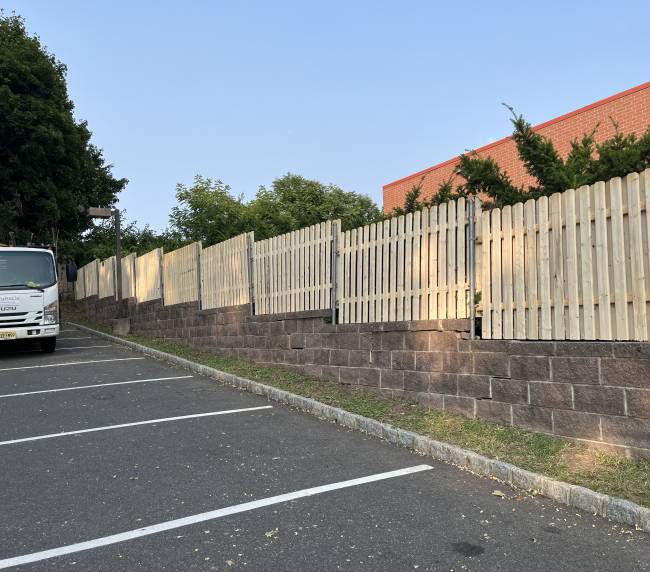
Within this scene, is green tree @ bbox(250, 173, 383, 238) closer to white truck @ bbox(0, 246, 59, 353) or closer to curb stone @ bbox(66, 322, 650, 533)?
white truck @ bbox(0, 246, 59, 353)

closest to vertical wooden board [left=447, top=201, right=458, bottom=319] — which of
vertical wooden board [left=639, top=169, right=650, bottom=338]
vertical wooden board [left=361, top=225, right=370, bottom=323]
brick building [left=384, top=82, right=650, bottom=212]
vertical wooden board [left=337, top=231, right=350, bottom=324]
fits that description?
vertical wooden board [left=361, top=225, right=370, bottom=323]

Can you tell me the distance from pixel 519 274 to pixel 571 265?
0.59m

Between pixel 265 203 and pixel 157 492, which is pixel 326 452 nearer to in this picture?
pixel 157 492

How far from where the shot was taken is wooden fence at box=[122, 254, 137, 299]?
59.4 ft

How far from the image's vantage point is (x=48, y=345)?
45.1ft

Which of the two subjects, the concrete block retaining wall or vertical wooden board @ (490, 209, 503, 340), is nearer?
the concrete block retaining wall

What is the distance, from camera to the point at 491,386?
5.71 meters

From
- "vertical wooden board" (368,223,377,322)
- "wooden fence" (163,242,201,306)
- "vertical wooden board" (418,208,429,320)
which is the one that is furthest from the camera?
"wooden fence" (163,242,201,306)

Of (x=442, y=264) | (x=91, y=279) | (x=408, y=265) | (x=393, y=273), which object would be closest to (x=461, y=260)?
(x=442, y=264)

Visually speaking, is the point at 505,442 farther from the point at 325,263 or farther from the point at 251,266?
the point at 251,266

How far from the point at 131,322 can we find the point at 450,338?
13.8m

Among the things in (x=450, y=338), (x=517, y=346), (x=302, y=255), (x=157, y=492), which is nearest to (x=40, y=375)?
(x=302, y=255)

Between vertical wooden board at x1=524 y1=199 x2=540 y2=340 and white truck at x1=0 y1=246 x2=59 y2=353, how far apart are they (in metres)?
11.6

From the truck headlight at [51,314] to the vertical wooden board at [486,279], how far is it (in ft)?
36.3
